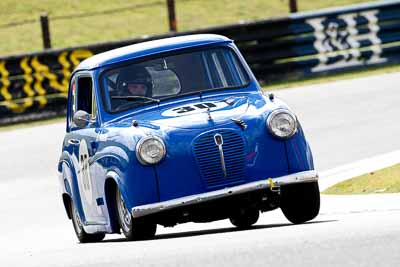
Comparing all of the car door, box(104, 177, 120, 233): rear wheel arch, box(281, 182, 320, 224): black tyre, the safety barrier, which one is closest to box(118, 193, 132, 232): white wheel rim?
box(104, 177, 120, 233): rear wheel arch

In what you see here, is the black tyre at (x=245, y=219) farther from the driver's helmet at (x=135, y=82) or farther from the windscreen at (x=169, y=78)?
the driver's helmet at (x=135, y=82)

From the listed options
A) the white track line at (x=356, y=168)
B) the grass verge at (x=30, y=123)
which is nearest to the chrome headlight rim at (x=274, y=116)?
the white track line at (x=356, y=168)

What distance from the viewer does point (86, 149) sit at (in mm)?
10953

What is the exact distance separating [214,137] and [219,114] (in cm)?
27

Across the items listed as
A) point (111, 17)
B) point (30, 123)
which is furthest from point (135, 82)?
point (111, 17)

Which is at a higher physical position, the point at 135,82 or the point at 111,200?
the point at 135,82

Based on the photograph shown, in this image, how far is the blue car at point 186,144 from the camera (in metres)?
9.71

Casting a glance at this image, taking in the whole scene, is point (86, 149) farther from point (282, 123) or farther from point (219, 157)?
point (282, 123)

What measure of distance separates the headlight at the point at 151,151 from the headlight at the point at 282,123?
2.70 ft

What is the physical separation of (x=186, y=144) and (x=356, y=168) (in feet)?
15.0

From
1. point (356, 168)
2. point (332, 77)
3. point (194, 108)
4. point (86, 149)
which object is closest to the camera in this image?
point (194, 108)

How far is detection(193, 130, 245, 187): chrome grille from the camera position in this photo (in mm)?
9719

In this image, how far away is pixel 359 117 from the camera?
18.5 m

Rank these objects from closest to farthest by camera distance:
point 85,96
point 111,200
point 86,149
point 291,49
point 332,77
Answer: point 111,200, point 86,149, point 85,96, point 332,77, point 291,49
